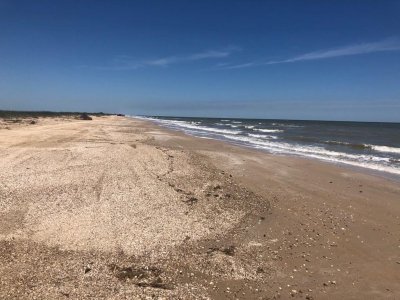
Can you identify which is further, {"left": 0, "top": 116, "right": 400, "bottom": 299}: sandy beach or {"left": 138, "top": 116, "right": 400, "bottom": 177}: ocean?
{"left": 138, "top": 116, "right": 400, "bottom": 177}: ocean

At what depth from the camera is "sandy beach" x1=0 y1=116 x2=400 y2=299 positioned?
5.04 m

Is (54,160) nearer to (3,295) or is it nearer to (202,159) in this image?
(202,159)

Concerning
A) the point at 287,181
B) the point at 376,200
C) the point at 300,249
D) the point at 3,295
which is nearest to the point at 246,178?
the point at 287,181

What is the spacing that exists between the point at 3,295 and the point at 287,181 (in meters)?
9.75

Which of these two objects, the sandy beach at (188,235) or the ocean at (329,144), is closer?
the sandy beach at (188,235)

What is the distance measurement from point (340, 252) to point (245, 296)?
2417mm

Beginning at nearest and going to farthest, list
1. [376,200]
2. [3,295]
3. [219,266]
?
[3,295]
[219,266]
[376,200]

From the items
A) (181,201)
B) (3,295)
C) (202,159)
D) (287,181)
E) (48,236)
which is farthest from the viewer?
(202,159)

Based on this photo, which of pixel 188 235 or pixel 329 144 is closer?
pixel 188 235

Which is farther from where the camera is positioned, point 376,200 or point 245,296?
point 376,200

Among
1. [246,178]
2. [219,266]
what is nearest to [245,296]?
[219,266]

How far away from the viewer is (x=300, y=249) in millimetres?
6477

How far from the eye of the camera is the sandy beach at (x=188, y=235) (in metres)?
5.04

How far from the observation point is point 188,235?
6.82 m
